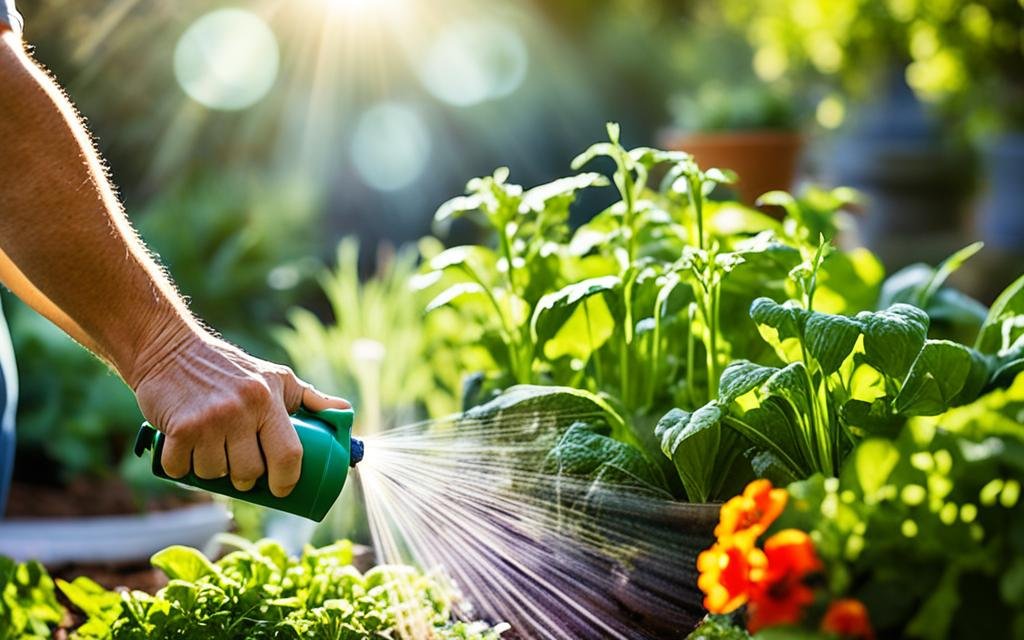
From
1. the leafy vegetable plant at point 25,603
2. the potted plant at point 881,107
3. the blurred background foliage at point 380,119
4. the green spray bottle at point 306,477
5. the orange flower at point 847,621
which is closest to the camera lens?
the orange flower at point 847,621

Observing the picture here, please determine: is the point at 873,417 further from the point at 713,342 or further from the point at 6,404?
the point at 6,404

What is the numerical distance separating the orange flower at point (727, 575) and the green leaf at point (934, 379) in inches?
16.7

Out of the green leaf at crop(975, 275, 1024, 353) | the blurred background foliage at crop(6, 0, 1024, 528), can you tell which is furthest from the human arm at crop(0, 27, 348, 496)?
the green leaf at crop(975, 275, 1024, 353)

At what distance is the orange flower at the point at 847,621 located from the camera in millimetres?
876

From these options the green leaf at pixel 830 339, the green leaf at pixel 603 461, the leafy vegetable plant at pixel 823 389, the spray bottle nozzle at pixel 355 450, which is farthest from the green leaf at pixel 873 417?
the spray bottle nozzle at pixel 355 450

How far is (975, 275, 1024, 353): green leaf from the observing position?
153 cm

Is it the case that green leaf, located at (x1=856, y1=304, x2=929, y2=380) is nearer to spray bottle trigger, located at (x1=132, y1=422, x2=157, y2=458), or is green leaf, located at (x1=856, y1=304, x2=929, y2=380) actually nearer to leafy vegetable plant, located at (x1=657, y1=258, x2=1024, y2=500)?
leafy vegetable plant, located at (x1=657, y1=258, x2=1024, y2=500)

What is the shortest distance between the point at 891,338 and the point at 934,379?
11 cm

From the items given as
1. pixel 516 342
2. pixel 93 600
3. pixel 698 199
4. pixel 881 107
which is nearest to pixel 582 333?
pixel 516 342

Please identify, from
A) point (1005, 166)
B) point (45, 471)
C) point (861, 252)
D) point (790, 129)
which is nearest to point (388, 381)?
point (861, 252)

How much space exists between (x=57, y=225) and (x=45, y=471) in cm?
259

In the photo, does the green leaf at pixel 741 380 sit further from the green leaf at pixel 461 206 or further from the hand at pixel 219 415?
the green leaf at pixel 461 206

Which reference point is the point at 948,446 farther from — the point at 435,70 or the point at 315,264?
the point at 435,70

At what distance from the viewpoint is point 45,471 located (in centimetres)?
361
